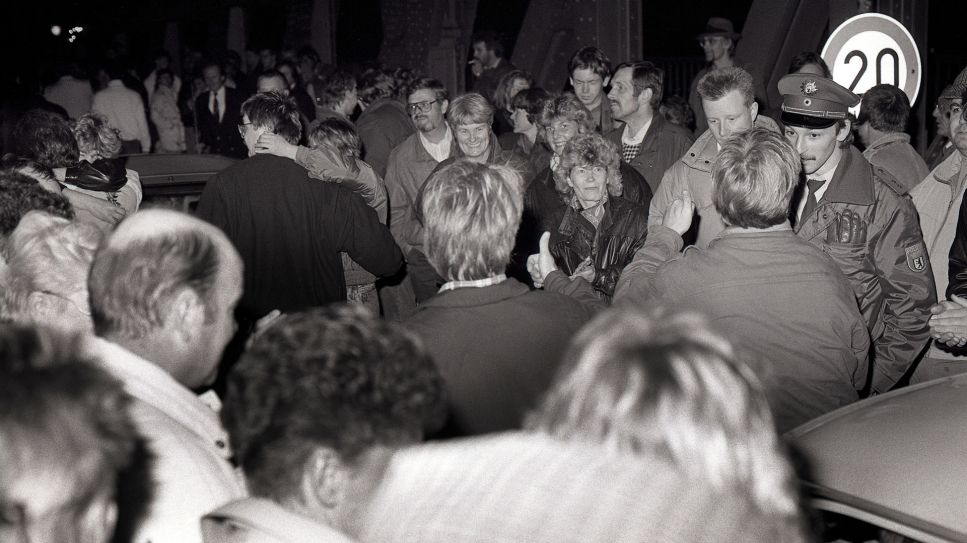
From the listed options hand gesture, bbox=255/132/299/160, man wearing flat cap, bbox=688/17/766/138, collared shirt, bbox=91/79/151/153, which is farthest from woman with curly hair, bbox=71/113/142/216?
collared shirt, bbox=91/79/151/153

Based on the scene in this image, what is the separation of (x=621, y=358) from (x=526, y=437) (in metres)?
0.18

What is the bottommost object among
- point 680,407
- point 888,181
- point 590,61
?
point 888,181

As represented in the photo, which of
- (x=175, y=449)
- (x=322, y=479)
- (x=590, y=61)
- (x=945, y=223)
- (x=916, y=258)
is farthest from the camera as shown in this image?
(x=590, y=61)

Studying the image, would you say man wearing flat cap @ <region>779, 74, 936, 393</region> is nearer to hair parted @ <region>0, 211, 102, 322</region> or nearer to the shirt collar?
hair parted @ <region>0, 211, 102, 322</region>

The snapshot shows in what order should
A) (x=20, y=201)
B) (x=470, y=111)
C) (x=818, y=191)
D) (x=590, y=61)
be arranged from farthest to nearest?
(x=590, y=61) → (x=470, y=111) → (x=818, y=191) → (x=20, y=201)

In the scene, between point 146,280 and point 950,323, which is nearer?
point 146,280

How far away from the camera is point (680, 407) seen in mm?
1354

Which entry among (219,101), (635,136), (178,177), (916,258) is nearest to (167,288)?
(916,258)

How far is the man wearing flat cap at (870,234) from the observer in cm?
421

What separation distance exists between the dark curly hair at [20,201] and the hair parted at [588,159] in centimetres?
235

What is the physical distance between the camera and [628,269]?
3.75 metres

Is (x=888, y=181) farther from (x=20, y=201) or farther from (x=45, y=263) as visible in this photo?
(x=20, y=201)

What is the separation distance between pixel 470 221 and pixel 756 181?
0.97 m

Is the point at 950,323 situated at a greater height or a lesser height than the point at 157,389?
lesser
